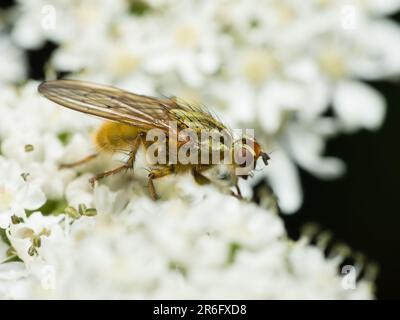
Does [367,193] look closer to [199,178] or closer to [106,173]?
[199,178]

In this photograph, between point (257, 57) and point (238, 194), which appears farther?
point (257, 57)

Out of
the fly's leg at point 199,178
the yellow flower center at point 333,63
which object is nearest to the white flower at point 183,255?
the fly's leg at point 199,178

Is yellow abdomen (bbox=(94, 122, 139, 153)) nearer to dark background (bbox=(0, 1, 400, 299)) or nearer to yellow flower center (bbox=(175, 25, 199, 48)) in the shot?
yellow flower center (bbox=(175, 25, 199, 48))

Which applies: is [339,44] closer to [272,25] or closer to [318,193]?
[272,25]

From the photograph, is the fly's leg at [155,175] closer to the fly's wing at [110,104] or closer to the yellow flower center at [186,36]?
the fly's wing at [110,104]

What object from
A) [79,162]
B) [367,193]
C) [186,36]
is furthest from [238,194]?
[367,193]

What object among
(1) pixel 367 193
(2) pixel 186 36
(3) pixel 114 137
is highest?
(2) pixel 186 36
